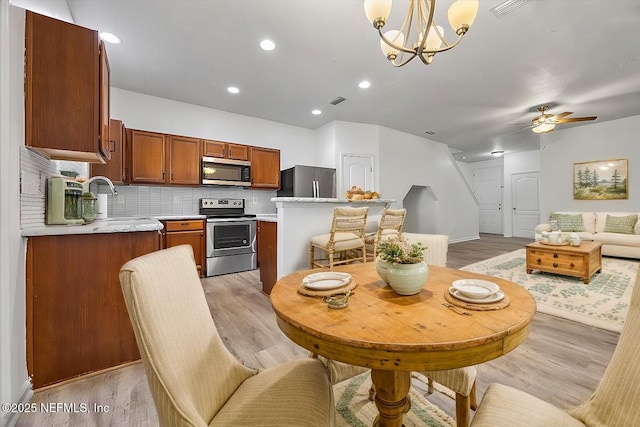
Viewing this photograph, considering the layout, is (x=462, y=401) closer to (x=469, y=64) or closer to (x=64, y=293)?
(x=64, y=293)

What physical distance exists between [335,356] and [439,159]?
704cm

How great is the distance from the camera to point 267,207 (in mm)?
5133

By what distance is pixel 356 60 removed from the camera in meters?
3.05

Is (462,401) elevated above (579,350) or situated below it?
above

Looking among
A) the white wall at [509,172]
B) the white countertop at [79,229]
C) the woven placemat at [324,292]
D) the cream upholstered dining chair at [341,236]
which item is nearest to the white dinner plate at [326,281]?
the woven placemat at [324,292]

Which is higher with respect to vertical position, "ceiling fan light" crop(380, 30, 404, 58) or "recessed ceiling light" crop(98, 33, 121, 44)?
"recessed ceiling light" crop(98, 33, 121, 44)

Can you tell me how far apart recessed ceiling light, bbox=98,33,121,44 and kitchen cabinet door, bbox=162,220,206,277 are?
85.0 inches

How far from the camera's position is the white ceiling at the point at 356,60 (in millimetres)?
2297

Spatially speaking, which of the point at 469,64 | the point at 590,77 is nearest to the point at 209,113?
the point at 469,64

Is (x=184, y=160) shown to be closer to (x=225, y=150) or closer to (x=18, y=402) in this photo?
(x=225, y=150)

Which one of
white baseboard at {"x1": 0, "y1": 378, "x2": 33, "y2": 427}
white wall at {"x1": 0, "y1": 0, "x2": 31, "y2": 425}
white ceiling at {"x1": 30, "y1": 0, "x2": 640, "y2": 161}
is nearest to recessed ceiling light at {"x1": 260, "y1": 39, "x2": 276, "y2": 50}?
white ceiling at {"x1": 30, "y1": 0, "x2": 640, "y2": 161}

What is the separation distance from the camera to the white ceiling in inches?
90.4

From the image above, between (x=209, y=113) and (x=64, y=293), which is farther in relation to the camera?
(x=209, y=113)

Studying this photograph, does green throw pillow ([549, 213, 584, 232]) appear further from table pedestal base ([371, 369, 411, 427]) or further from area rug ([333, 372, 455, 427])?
table pedestal base ([371, 369, 411, 427])
